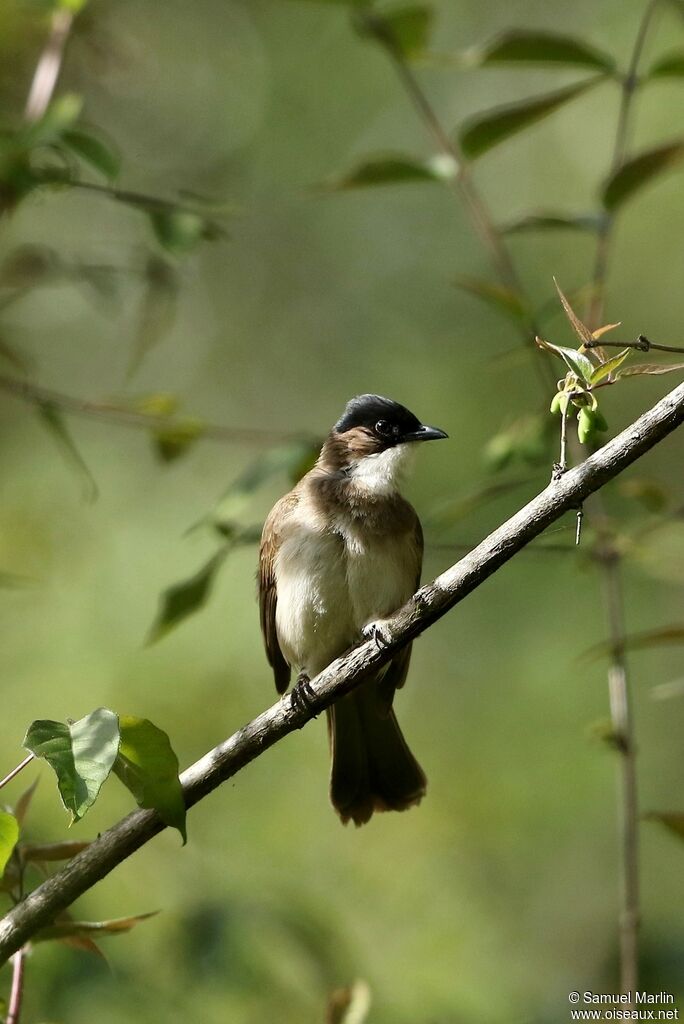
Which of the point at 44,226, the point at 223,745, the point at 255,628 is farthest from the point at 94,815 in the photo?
the point at 44,226

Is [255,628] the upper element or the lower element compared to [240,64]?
lower

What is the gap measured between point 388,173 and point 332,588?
143 cm

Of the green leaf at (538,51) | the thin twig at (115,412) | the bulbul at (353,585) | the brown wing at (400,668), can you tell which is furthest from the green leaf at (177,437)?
the green leaf at (538,51)

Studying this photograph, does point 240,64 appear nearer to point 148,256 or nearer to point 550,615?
point 550,615

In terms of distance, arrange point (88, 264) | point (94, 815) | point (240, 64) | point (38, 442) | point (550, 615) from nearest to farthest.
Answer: point (88, 264) → point (94, 815) → point (550, 615) → point (38, 442) → point (240, 64)

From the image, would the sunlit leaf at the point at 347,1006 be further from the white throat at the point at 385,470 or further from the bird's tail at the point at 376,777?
the white throat at the point at 385,470

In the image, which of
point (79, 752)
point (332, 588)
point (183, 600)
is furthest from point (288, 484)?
point (79, 752)

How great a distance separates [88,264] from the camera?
4.02 metres

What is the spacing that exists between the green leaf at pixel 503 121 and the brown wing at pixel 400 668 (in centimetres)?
132

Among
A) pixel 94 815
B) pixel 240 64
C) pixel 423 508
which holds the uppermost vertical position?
pixel 240 64

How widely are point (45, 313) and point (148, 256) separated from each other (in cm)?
856

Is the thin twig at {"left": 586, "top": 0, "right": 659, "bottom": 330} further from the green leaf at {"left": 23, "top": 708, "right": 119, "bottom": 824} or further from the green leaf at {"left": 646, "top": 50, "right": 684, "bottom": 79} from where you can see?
the green leaf at {"left": 23, "top": 708, "right": 119, "bottom": 824}

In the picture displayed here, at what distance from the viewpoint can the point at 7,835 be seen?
6.31 ft

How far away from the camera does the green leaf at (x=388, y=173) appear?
3.65 m
